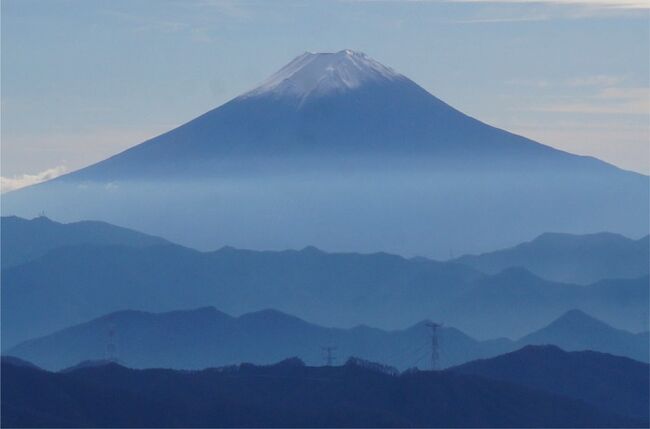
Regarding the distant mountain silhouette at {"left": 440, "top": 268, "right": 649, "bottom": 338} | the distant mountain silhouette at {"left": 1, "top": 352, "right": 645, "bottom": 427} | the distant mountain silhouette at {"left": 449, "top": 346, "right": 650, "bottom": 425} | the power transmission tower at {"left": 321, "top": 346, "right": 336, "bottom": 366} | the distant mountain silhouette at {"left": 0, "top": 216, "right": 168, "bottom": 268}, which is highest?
the distant mountain silhouette at {"left": 0, "top": 216, "right": 168, "bottom": 268}

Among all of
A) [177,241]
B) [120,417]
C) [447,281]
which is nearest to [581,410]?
[120,417]

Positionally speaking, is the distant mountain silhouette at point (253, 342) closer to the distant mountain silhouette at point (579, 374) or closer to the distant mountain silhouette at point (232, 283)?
the distant mountain silhouette at point (579, 374)

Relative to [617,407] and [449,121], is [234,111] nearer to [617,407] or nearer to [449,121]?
[449,121]

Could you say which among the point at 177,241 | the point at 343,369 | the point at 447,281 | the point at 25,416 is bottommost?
the point at 25,416

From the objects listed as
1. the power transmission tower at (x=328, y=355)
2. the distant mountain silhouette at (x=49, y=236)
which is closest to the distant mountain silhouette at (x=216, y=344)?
the power transmission tower at (x=328, y=355)

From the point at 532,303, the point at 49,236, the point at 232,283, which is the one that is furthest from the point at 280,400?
the point at 49,236

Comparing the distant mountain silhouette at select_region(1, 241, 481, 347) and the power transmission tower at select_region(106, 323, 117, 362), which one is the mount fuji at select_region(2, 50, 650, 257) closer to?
the distant mountain silhouette at select_region(1, 241, 481, 347)

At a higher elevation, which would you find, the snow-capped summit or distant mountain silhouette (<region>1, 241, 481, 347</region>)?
the snow-capped summit

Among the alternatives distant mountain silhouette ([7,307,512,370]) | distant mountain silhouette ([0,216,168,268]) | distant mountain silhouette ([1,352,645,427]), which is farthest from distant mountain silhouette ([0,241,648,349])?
distant mountain silhouette ([1,352,645,427])
